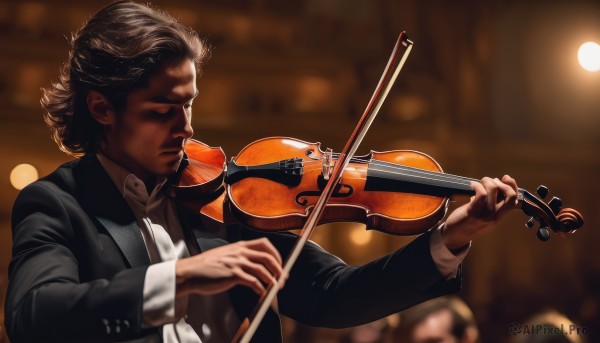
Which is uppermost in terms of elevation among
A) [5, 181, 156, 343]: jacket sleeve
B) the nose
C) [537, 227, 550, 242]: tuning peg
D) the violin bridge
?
[537, 227, 550, 242]: tuning peg

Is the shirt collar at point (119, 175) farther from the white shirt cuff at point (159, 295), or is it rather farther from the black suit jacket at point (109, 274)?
the white shirt cuff at point (159, 295)

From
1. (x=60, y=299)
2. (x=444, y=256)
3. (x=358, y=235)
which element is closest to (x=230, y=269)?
(x=60, y=299)

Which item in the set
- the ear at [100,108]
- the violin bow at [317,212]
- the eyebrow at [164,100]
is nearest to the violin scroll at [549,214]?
the violin bow at [317,212]

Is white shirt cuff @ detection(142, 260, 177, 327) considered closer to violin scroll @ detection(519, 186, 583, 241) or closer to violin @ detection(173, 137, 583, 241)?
violin @ detection(173, 137, 583, 241)

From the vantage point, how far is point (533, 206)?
1.47 m

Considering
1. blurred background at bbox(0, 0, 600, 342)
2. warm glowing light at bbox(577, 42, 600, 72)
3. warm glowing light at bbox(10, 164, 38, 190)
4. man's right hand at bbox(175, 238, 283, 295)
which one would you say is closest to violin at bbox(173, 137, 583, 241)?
man's right hand at bbox(175, 238, 283, 295)

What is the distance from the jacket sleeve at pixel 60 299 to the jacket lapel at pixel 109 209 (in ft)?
0.32

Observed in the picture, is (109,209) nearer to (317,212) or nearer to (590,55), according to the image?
(317,212)

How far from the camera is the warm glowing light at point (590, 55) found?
4.36m

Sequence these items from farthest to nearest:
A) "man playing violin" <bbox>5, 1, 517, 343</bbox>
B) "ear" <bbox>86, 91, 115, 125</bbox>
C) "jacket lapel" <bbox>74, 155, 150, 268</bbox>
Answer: "ear" <bbox>86, 91, 115, 125</bbox> < "jacket lapel" <bbox>74, 155, 150, 268</bbox> < "man playing violin" <bbox>5, 1, 517, 343</bbox>

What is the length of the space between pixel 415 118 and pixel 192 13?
1.77 m

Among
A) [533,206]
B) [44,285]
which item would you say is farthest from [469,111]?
[44,285]

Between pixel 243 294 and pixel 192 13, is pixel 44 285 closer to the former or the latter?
pixel 243 294

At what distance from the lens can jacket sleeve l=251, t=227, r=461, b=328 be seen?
4.81ft
